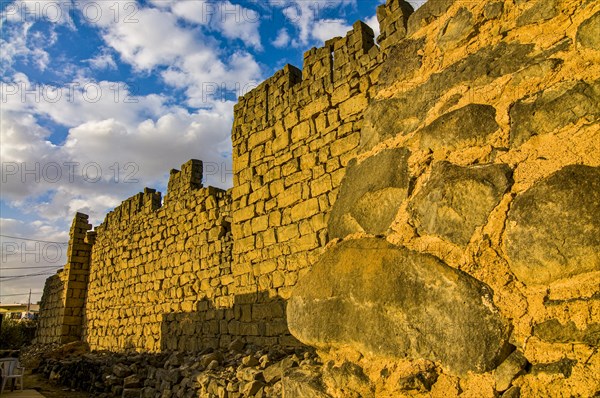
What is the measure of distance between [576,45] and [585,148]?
36 centimetres

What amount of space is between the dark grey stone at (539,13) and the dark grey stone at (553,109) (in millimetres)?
298

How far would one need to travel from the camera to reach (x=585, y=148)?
1237 millimetres

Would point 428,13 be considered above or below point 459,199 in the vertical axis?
above

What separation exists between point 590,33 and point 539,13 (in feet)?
0.72

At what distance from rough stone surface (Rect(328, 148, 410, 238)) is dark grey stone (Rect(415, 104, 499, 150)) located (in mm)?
114

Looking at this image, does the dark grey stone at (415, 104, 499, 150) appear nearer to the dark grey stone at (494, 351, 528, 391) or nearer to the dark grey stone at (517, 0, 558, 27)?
the dark grey stone at (517, 0, 558, 27)

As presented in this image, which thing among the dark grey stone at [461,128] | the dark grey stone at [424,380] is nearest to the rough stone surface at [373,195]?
the dark grey stone at [461,128]

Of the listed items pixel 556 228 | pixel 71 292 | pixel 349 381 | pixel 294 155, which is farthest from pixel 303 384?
pixel 71 292

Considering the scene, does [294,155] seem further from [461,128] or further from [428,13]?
[461,128]

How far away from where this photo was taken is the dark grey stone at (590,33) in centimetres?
133

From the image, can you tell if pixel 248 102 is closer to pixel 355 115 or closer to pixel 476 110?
pixel 355 115

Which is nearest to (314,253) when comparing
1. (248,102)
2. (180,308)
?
(248,102)

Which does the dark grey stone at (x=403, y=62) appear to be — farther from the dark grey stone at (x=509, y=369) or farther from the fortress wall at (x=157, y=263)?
the fortress wall at (x=157, y=263)

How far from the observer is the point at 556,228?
118cm
